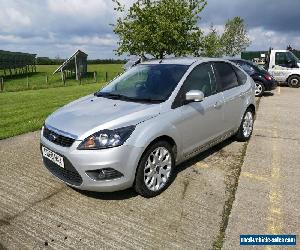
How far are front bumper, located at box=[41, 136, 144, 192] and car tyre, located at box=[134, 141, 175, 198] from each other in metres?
0.12

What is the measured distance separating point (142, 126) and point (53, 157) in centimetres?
116

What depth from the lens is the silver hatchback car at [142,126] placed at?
383 centimetres

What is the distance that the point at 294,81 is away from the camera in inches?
719

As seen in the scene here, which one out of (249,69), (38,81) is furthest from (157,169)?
(38,81)

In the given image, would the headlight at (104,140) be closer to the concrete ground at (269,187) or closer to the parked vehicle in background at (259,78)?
the concrete ground at (269,187)

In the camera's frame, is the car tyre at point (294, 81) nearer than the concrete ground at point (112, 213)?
No

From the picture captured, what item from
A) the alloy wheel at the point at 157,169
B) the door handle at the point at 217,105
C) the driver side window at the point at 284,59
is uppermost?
the driver side window at the point at 284,59

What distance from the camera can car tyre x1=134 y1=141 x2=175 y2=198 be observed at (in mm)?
4063

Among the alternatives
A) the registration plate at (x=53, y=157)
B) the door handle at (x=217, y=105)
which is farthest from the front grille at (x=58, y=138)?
the door handle at (x=217, y=105)

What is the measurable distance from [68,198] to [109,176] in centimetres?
80

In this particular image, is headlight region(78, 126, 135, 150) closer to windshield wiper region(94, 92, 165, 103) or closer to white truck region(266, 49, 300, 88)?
windshield wiper region(94, 92, 165, 103)

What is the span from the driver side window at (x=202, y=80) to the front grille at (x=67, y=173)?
1885 mm

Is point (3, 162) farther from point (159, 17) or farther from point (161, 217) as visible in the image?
point (159, 17)

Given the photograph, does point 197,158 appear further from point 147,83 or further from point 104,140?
point 104,140
